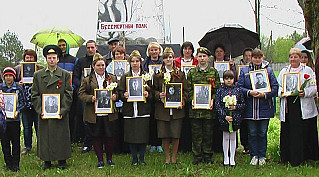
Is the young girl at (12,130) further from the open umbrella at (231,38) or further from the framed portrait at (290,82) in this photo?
the framed portrait at (290,82)

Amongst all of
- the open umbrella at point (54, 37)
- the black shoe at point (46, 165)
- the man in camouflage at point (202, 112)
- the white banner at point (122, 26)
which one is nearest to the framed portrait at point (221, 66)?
the man in camouflage at point (202, 112)

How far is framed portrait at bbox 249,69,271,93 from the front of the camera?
723 centimetres

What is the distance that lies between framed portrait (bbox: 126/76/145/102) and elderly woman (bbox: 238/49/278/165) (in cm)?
182

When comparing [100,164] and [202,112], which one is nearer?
[202,112]

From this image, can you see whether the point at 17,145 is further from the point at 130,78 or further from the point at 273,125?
the point at 273,125

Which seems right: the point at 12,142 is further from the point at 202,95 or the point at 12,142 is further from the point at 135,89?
the point at 202,95

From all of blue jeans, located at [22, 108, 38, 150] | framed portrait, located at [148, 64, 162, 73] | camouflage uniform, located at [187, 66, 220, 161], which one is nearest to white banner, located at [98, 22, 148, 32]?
blue jeans, located at [22, 108, 38, 150]

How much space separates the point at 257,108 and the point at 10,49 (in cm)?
5769

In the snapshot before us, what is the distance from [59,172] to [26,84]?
7.27 feet

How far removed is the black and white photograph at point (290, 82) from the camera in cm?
705

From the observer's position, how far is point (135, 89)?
23.8ft

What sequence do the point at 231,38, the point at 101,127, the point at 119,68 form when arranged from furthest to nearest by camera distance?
the point at 231,38 < the point at 119,68 < the point at 101,127

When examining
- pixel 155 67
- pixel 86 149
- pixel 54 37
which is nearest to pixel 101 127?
pixel 155 67

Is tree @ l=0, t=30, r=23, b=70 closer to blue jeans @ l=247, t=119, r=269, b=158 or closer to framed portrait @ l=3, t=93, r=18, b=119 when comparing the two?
framed portrait @ l=3, t=93, r=18, b=119
